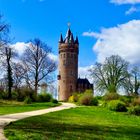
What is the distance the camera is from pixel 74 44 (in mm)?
101125

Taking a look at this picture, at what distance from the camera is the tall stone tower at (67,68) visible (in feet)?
320

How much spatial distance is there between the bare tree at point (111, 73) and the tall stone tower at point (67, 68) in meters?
17.4

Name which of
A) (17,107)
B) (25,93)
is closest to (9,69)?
(25,93)

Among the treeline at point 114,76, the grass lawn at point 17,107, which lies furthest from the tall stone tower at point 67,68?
the grass lawn at point 17,107

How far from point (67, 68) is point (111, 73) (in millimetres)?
21257

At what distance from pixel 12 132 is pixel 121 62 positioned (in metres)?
68.4

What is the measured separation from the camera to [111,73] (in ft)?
259

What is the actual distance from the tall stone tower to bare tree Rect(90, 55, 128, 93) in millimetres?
17402

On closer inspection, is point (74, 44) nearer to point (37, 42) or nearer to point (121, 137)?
point (37, 42)

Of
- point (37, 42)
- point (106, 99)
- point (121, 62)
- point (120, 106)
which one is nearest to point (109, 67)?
point (121, 62)

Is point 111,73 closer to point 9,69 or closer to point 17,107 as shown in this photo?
point 9,69

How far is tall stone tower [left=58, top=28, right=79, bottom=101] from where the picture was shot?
320ft

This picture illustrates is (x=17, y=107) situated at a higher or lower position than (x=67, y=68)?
lower

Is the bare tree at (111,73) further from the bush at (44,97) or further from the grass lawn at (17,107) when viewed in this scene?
the grass lawn at (17,107)
